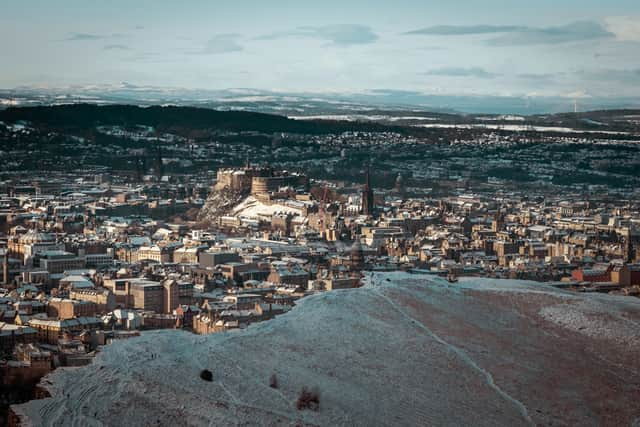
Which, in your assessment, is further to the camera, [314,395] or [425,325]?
[425,325]

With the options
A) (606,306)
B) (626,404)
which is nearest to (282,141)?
(606,306)

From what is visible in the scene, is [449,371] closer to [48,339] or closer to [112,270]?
[48,339]

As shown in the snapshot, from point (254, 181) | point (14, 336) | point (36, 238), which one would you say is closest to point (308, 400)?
point (14, 336)

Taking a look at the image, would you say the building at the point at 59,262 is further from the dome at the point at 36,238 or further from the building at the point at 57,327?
the building at the point at 57,327

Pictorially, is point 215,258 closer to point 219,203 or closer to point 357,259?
point 357,259

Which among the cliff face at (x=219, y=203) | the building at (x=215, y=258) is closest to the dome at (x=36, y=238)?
the building at (x=215, y=258)
